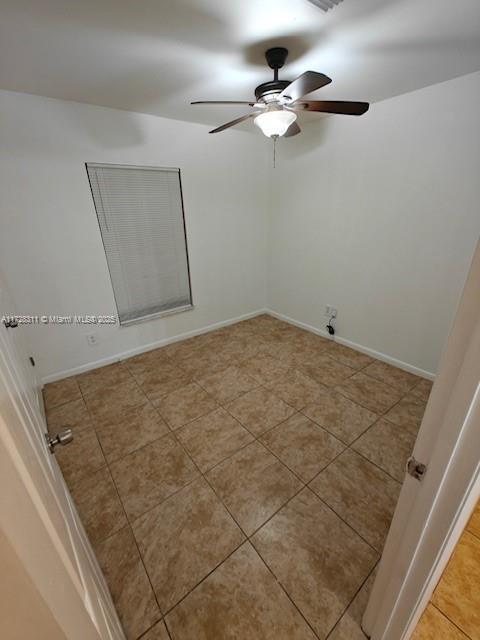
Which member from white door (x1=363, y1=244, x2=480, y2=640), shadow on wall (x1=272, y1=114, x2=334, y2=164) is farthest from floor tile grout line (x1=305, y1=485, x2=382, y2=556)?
shadow on wall (x1=272, y1=114, x2=334, y2=164)

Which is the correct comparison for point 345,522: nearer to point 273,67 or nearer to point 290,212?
point 273,67

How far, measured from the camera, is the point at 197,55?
157 cm

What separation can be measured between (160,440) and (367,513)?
136 cm

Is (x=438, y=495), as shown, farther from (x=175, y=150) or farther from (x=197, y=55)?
(x=175, y=150)

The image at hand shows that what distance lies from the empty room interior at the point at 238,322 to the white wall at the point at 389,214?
0.02 meters

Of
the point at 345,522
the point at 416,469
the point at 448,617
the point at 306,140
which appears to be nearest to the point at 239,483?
the point at 345,522

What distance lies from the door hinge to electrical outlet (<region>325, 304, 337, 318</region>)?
2.54 meters

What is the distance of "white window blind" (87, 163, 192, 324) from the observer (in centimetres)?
248

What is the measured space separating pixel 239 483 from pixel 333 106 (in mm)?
2294

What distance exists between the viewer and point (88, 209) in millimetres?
2389

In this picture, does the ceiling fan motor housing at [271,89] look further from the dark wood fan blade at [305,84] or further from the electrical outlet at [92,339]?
the electrical outlet at [92,339]

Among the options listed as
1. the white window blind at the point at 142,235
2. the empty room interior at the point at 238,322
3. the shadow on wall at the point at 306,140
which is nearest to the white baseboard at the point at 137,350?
the empty room interior at the point at 238,322

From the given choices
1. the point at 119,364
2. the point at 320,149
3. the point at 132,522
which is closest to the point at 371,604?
the point at 132,522

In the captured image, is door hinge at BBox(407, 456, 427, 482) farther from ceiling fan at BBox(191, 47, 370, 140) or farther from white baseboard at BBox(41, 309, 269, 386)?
white baseboard at BBox(41, 309, 269, 386)
